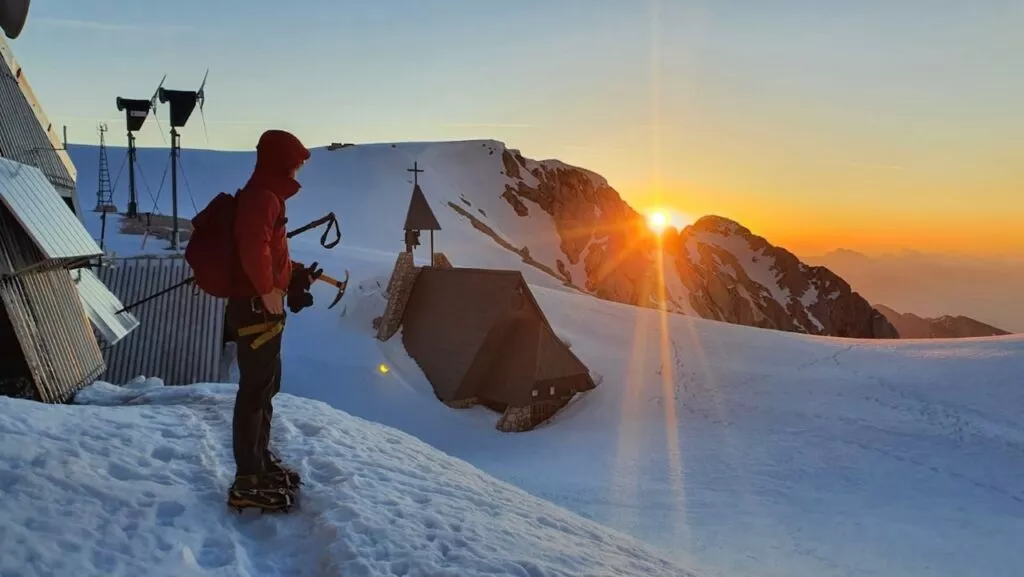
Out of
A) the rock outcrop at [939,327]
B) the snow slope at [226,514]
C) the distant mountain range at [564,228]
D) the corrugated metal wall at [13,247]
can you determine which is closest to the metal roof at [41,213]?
the corrugated metal wall at [13,247]

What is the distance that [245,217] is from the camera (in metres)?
5.42

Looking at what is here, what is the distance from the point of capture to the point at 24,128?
14266 mm

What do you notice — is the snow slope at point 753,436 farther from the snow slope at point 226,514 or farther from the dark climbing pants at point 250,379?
the dark climbing pants at point 250,379

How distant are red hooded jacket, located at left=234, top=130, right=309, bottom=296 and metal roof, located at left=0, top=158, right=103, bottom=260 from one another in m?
6.68

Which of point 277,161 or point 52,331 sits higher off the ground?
point 277,161

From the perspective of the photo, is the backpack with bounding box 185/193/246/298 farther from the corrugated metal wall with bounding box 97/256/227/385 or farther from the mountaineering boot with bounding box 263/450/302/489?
the corrugated metal wall with bounding box 97/256/227/385

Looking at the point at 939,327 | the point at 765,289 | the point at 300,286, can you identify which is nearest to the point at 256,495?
the point at 300,286

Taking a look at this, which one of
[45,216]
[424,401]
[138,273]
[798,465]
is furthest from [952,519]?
[138,273]

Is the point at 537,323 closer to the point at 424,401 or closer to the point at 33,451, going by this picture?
the point at 424,401

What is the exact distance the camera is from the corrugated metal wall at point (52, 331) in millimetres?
9930

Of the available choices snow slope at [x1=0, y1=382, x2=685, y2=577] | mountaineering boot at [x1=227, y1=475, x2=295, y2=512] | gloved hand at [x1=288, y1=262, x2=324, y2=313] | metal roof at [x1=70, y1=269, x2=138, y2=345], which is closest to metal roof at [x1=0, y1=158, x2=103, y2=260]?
metal roof at [x1=70, y1=269, x2=138, y2=345]

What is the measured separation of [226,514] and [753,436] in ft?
57.1

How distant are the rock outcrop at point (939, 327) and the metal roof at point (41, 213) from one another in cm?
10197

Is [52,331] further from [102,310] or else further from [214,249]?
[214,249]
